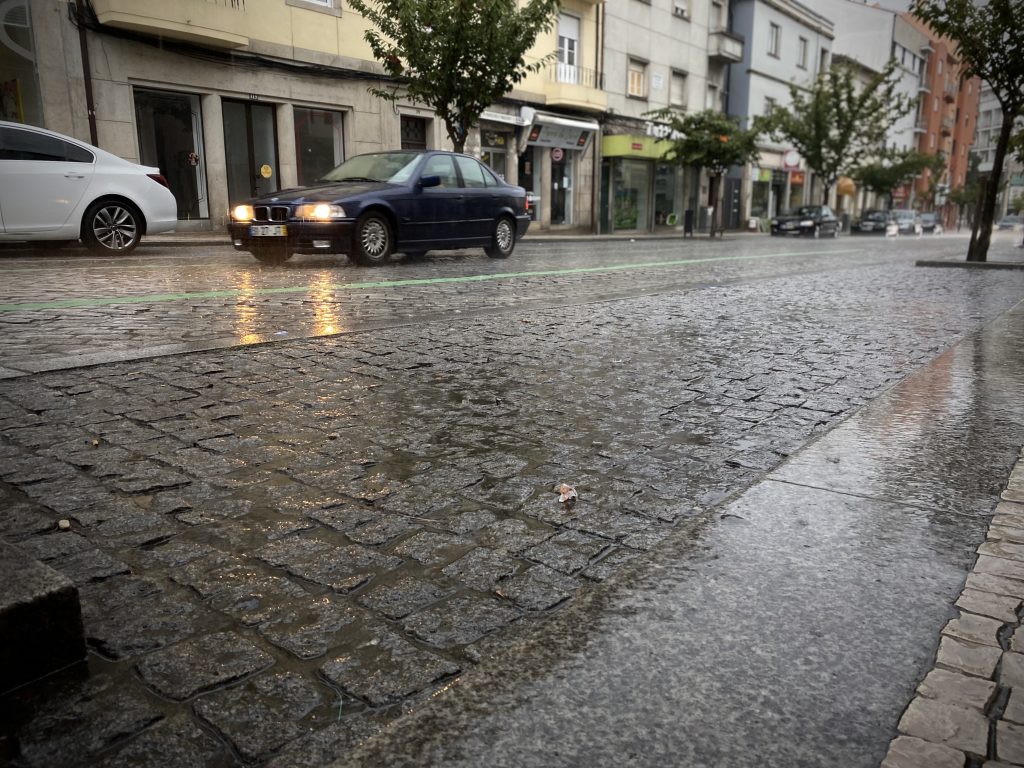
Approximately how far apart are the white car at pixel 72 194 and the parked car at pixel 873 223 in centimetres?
4210

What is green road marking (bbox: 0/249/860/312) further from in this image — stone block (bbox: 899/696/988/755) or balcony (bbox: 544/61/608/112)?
balcony (bbox: 544/61/608/112)

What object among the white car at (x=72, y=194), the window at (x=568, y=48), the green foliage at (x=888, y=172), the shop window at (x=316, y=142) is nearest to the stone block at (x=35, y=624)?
the white car at (x=72, y=194)

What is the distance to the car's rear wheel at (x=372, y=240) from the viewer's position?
11.0 m

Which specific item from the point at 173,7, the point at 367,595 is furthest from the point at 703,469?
the point at 173,7

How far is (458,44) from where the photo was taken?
17.9 m

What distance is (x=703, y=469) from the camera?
3053mm

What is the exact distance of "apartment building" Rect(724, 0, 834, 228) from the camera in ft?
127

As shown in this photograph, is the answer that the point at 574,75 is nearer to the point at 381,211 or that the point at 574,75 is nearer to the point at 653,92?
the point at 653,92

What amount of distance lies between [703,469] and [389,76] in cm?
2027

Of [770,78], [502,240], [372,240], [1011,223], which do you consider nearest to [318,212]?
[372,240]

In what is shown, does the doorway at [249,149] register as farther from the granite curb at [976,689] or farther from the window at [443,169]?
the granite curb at [976,689]

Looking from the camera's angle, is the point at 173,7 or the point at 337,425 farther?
the point at 173,7

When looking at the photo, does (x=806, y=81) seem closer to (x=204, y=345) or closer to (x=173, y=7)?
(x=173, y=7)

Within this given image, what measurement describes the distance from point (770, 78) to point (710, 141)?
1342 centimetres
